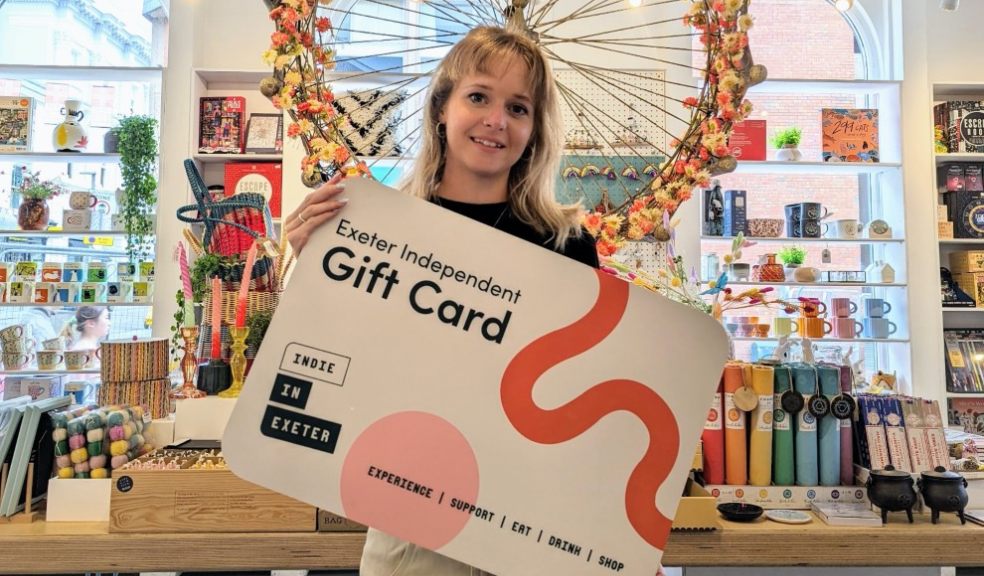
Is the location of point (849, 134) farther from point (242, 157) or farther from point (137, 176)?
point (137, 176)

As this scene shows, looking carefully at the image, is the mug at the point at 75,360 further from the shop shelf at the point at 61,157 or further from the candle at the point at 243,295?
the candle at the point at 243,295

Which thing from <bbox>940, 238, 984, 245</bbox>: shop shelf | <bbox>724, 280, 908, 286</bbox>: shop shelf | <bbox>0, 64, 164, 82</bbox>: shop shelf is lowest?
<bbox>724, 280, 908, 286</bbox>: shop shelf

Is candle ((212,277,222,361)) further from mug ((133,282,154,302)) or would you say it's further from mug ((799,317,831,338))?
mug ((799,317,831,338))

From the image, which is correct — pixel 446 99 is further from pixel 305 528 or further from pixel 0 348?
pixel 0 348

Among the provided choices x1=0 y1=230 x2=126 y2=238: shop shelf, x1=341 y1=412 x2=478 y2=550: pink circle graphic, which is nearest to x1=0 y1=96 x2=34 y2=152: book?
x1=0 y1=230 x2=126 y2=238: shop shelf

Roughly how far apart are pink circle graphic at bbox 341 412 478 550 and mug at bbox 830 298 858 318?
3.78m

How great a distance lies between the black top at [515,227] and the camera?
1.16 m

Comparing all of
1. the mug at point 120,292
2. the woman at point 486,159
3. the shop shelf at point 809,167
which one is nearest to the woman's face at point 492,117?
the woman at point 486,159

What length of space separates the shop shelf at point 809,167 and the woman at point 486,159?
3.24 metres

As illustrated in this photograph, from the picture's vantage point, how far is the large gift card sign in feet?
3.11

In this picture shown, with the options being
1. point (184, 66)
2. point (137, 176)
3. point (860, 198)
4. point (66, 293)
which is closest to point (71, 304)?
point (66, 293)

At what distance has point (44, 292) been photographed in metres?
3.95

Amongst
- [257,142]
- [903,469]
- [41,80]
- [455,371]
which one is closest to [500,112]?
[455,371]

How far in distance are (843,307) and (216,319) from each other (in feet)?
12.2
